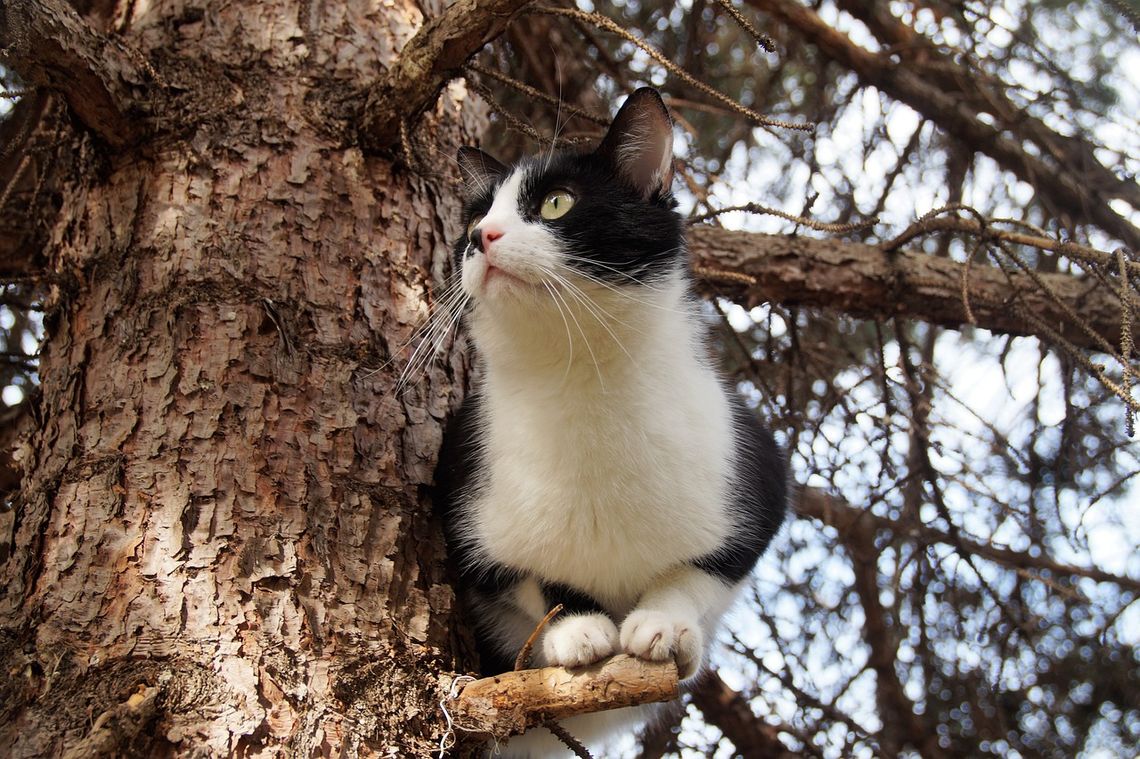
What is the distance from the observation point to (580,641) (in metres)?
1.72

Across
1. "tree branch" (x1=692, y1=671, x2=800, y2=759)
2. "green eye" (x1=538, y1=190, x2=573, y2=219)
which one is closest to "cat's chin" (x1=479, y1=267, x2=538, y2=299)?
"green eye" (x1=538, y1=190, x2=573, y2=219)

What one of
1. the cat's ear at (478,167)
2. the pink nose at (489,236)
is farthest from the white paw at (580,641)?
the cat's ear at (478,167)

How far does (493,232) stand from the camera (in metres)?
1.95

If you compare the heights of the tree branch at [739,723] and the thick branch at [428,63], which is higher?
the thick branch at [428,63]

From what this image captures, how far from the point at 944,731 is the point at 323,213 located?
290cm

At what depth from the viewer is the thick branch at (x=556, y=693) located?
161 centimetres

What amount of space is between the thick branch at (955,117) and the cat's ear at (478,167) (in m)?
1.43

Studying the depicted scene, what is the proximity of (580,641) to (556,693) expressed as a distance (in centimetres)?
13

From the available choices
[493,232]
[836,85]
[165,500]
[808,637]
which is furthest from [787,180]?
[165,500]

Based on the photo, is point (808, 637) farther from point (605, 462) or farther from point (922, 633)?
point (605, 462)

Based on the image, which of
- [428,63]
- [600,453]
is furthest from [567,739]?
[428,63]

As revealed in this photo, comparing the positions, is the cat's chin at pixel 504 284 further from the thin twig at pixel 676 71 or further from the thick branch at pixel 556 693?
the thick branch at pixel 556 693

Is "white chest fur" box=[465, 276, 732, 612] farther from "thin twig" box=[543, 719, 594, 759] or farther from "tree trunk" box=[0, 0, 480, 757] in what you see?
"thin twig" box=[543, 719, 594, 759]

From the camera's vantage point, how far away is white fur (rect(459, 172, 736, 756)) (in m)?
1.93
